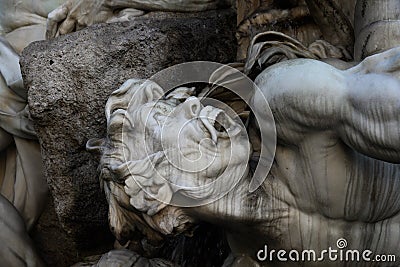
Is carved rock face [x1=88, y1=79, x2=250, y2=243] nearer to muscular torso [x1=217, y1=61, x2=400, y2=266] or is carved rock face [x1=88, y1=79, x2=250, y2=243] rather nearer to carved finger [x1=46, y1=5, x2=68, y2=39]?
muscular torso [x1=217, y1=61, x2=400, y2=266]

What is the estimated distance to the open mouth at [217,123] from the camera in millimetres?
2059

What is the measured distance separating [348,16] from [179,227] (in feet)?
2.37

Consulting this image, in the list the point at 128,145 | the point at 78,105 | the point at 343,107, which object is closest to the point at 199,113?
the point at 128,145

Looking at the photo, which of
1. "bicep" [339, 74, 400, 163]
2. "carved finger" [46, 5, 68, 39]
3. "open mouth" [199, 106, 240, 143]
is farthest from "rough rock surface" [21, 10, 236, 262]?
"bicep" [339, 74, 400, 163]

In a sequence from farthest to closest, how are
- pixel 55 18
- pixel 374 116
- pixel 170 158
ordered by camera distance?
pixel 55 18
pixel 170 158
pixel 374 116

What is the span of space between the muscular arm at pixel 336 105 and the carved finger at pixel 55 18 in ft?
3.66

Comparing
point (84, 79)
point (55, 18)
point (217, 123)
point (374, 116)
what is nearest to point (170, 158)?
point (217, 123)

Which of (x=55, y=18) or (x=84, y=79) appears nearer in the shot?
(x=84, y=79)

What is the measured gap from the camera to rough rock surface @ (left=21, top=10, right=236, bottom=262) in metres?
2.56

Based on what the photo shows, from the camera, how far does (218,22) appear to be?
2760mm

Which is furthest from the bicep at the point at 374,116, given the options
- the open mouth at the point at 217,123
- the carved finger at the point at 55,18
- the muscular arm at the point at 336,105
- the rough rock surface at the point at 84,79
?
the carved finger at the point at 55,18

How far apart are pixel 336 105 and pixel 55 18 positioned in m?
1.31

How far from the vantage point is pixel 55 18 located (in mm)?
3023

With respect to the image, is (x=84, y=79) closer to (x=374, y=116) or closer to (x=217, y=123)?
(x=217, y=123)
